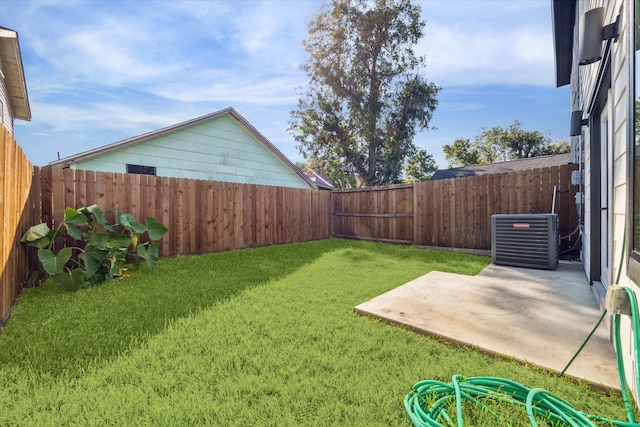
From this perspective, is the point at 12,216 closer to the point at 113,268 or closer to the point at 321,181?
the point at 113,268

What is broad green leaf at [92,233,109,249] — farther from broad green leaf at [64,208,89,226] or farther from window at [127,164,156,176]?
window at [127,164,156,176]

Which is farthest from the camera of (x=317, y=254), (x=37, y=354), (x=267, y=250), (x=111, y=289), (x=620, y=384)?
(x=267, y=250)

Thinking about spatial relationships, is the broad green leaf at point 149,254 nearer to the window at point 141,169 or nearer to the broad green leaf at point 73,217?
the broad green leaf at point 73,217

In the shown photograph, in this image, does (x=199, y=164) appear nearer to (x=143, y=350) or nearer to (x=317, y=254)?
(x=317, y=254)

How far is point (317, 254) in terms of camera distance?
211 inches

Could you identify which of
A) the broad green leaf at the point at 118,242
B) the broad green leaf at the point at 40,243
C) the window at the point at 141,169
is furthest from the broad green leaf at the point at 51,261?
the window at the point at 141,169

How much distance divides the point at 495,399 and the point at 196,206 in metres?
5.38

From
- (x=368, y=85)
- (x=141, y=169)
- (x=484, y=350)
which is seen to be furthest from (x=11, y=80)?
(x=368, y=85)

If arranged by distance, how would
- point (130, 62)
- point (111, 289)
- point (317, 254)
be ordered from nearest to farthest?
point (111, 289)
point (317, 254)
point (130, 62)

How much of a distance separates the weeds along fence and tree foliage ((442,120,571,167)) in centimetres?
3169

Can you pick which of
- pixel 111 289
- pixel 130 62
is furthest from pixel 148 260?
pixel 130 62

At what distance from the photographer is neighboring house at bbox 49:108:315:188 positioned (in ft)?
22.1

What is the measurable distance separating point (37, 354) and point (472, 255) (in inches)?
238

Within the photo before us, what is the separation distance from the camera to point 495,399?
4.08 ft
